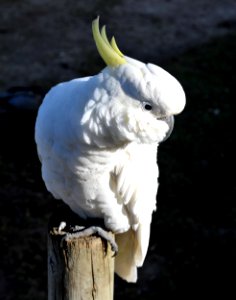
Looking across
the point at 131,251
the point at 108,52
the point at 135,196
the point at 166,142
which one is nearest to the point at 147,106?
the point at 108,52

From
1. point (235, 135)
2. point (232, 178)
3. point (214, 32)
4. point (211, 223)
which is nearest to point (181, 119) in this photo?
point (235, 135)

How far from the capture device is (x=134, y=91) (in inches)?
75.7

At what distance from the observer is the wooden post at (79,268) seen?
2.05 meters

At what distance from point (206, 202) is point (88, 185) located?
6.64ft

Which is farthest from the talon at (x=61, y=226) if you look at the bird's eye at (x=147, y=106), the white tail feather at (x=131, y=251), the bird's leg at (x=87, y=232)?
the bird's eye at (x=147, y=106)

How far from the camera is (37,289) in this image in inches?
140

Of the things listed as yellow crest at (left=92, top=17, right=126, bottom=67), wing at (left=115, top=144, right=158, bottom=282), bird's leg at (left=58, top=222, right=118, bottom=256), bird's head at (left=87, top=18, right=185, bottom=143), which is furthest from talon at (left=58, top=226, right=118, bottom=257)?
yellow crest at (left=92, top=17, right=126, bottom=67)

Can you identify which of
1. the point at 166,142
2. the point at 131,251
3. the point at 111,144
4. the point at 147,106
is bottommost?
the point at 166,142

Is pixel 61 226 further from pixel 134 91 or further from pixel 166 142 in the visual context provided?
pixel 166 142

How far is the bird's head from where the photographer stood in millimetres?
1916

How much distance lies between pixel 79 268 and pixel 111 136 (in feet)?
1.33

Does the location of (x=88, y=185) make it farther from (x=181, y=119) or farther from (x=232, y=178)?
(x=181, y=119)

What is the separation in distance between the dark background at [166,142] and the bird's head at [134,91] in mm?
815

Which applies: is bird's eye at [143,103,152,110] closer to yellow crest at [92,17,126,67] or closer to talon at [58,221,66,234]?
yellow crest at [92,17,126,67]
